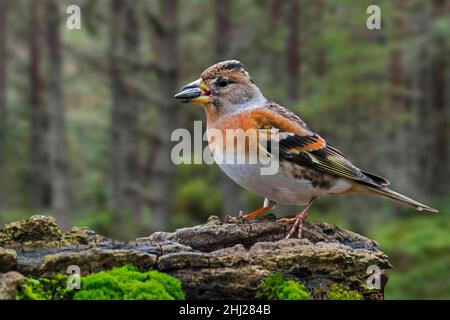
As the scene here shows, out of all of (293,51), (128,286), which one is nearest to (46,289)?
(128,286)

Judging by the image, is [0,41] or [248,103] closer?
[248,103]

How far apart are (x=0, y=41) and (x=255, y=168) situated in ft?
77.1

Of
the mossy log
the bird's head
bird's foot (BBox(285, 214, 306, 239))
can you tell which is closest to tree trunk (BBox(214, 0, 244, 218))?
the bird's head

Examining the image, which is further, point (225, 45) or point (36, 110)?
point (36, 110)

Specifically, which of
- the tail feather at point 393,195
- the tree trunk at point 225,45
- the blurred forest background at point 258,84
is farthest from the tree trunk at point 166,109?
the tail feather at point 393,195

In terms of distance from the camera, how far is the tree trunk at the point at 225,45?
19.5 m

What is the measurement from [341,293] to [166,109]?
1390cm

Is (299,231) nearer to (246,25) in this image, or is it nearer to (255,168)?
(255,168)

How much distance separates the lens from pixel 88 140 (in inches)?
1134

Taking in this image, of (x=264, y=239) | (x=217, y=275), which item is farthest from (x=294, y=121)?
(x=217, y=275)

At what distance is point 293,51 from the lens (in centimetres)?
2033

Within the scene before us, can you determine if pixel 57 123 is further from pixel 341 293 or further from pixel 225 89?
pixel 341 293

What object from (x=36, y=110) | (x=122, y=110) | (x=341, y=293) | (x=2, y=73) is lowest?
(x=341, y=293)
